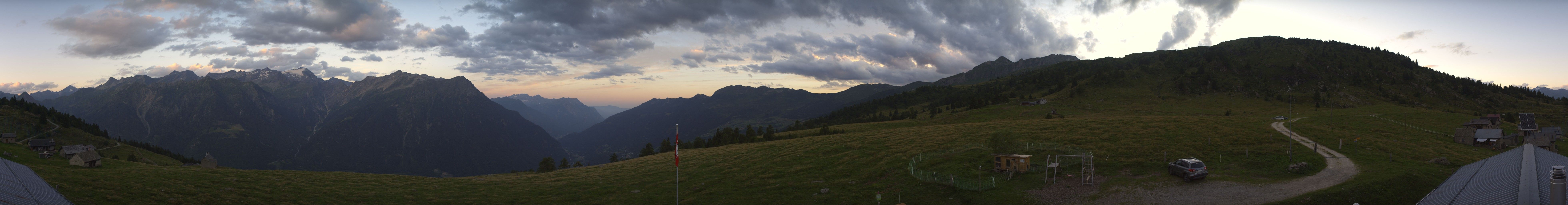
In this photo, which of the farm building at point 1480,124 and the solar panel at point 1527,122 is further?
the solar panel at point 1527,122

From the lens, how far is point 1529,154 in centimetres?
2483

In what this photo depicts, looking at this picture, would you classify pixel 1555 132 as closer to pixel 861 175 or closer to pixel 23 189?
pixel 861 175

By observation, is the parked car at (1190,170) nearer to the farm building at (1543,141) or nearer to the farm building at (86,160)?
the farm building at (1543,141)

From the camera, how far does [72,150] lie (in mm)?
99812

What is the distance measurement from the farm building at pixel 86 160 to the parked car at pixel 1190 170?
353ft

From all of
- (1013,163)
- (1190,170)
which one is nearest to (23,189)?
(1013,163)

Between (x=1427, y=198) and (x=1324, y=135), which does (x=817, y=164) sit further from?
(x=1324, y=135)

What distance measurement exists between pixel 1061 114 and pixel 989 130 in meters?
81.9

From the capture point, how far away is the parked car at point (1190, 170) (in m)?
37.4

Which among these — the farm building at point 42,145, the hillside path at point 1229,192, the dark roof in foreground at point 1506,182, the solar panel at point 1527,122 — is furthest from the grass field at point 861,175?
the farm building at point 42,145

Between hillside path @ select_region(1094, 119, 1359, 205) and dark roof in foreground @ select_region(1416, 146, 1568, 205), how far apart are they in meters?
5.91

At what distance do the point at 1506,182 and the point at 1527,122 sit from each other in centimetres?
10316

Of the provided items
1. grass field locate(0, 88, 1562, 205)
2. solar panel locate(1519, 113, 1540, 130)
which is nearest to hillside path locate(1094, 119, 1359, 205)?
grass field locate(0, 88, 1562, 205)

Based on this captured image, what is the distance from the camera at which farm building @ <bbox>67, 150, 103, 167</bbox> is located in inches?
2510
